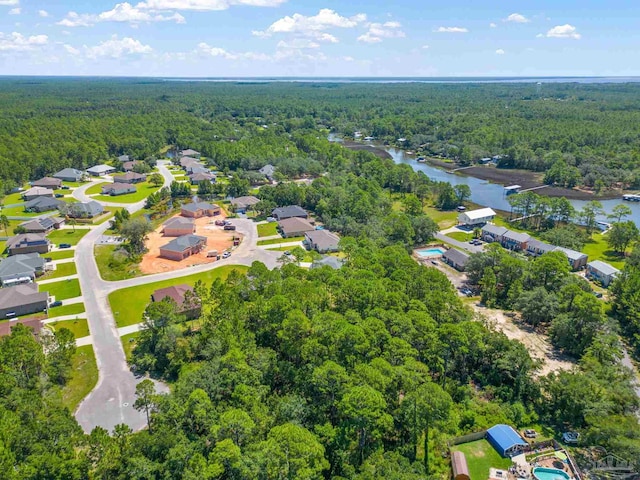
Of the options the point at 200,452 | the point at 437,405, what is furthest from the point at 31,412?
the point at 437,405

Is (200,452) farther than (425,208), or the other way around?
(425,208)

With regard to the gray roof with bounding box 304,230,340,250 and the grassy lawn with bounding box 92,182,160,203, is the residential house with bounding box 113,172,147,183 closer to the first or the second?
the grassy lawn with bounding box 92,182,160,203

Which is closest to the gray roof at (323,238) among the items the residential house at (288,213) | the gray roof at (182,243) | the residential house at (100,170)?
the residential house at (288,213)

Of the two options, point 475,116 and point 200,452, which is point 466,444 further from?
point 475,116

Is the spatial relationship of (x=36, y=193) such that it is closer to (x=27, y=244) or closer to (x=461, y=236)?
(x=27, y=244)

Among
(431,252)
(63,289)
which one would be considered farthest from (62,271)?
(431,252)

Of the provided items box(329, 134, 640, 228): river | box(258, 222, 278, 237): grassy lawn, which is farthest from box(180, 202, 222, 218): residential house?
box(329, 134, 640, 228): river
